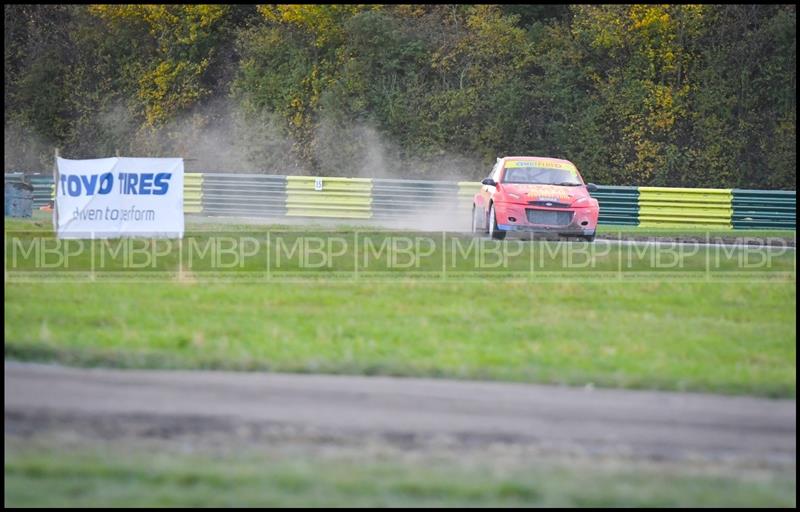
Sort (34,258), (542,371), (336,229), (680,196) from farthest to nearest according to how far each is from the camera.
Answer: (680,196) < (336,229) < (34,258) < (542,371)

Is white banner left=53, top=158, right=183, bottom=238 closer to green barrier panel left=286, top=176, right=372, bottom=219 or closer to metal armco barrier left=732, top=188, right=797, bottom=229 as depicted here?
green barrier panel left=286, top=176, right=372, bottom=219

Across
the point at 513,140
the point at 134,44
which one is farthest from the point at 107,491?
the point at 134,44

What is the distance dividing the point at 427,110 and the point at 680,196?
12.0m

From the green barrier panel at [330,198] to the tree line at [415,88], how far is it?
7710 millimetres

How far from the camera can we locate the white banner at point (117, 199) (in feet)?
55.7

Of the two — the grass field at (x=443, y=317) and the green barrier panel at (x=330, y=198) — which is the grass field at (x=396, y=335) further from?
the green barrier panel at (x=330, y=198)

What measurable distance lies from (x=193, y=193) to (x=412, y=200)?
647 centimetres

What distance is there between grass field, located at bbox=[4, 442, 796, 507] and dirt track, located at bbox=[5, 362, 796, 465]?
558 millimetres

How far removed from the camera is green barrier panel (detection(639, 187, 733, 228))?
94.9 ft

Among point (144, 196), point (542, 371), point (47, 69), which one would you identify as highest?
point (47, 69)

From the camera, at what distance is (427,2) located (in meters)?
40.6

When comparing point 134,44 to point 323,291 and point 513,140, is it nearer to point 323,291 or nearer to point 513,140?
point 513,140

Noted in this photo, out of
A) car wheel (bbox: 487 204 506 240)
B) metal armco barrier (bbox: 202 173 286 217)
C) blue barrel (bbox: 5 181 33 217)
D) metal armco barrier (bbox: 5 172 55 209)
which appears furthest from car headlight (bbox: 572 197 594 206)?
metal armco barrier (bbox: 5 172 55 209)

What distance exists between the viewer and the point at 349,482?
719cm
